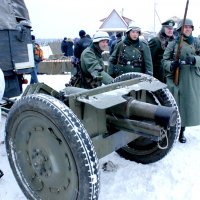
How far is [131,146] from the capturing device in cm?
369

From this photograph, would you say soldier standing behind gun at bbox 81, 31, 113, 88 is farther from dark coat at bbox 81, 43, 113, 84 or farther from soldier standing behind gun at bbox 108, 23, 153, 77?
soldier standing behind gun at bbox 108, 23, 153, 77

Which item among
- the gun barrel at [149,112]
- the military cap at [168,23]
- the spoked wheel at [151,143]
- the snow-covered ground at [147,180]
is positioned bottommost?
the snow-covered ground at [147,180]

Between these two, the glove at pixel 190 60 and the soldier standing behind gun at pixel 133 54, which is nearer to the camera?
the glove at pixel 190 60

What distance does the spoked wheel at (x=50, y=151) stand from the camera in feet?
7.23

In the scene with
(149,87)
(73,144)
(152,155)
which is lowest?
(152,155)

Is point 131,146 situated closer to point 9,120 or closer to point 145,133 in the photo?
point 145,133

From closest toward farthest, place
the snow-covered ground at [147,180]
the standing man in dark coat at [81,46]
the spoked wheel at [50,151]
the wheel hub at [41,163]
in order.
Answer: the spoked wheel at [50,151]
the wheel hub at [41,163]
the snow-covered ground at [147,180]
the standing man in dark coat at [81,46]

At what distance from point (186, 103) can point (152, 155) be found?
1.29 metres

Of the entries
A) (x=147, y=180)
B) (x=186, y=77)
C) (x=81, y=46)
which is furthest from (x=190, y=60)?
(x=81, y=46)

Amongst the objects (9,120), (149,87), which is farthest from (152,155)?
(9,120)

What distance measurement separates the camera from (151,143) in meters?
3.47

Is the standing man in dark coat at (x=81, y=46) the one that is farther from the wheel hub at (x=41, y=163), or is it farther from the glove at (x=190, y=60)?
the wheel hub at (x=41, y=163)

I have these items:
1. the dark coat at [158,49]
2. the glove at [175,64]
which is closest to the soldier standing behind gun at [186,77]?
the glove at [175,64]

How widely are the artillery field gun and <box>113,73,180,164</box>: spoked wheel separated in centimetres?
2
